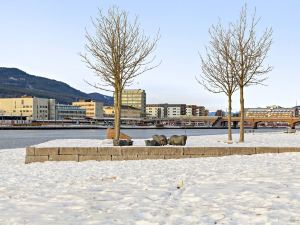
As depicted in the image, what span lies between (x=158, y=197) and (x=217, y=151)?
1036 centimetres

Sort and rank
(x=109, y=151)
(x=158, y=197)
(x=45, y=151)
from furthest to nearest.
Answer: (x=109, y=151)
(x=45, y=151)
(x=158, y=197)

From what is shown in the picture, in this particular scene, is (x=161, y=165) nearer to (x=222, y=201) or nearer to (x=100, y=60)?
(x=222, y=201)

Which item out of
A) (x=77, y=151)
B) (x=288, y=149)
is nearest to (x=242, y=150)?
(x=288, y=149)

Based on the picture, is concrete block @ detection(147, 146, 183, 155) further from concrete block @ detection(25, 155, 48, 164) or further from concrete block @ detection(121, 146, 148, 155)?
concrete block @ detection(25, 155, 48, 164)

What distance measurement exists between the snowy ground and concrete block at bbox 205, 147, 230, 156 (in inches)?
226

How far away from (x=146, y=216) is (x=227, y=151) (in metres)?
12.1

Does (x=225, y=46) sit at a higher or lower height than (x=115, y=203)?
higher

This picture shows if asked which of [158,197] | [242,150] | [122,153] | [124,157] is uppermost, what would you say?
[242,150]

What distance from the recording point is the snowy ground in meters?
7.45

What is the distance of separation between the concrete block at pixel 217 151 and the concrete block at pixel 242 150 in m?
0.22

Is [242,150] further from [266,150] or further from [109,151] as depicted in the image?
[109,151]

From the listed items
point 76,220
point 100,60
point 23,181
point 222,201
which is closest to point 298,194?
point 222,201

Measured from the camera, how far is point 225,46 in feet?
102

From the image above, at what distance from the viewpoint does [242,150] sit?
19359 mm
